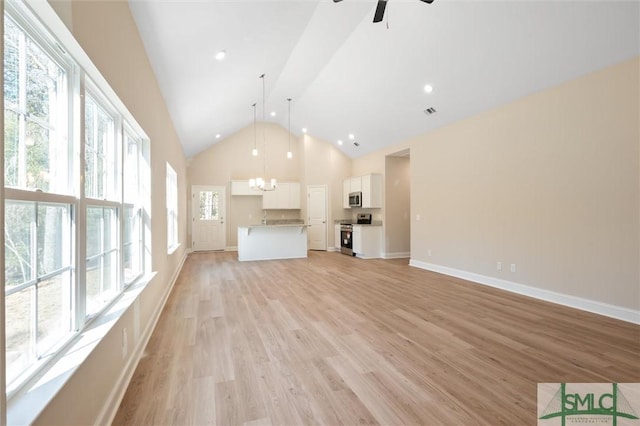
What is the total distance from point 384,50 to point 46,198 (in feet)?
16.1

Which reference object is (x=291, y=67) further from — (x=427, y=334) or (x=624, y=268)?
(x=624, y=268)

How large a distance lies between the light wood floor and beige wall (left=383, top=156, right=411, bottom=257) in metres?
3.59

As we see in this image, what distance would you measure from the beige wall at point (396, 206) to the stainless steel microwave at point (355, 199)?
0.80 m

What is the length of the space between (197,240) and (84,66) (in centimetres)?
856

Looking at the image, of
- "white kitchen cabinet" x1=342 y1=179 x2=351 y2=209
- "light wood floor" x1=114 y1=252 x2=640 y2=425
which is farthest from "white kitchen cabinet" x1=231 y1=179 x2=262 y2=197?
"light wood floor" x1=114 y1=252 x2=640 y2=425

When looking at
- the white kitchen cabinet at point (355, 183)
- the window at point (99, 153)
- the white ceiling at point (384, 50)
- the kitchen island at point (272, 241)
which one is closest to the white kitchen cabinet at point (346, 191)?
the white kitchen cabinet at point (355, 183)

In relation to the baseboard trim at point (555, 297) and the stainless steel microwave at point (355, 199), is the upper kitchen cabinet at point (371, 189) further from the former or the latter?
the baseboard trim at point (555, 297)

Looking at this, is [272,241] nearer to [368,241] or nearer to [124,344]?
[368,241]

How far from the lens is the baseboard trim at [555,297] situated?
11.1 ft

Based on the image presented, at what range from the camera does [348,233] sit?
8.77 meters

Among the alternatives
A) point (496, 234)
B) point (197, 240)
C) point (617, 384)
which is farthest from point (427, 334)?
point (197, 240)

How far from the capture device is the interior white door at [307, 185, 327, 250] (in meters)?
9.72

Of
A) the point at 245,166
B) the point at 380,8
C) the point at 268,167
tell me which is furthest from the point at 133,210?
the point at 268,167

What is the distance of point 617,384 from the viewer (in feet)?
6.92
